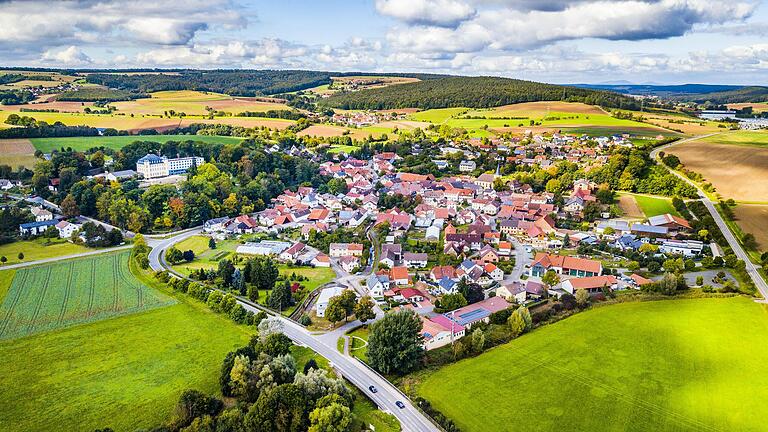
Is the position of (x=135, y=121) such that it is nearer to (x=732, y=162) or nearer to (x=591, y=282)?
(x=591, y=282)

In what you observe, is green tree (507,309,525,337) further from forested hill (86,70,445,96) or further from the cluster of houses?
forested hill (86,70,445,96)

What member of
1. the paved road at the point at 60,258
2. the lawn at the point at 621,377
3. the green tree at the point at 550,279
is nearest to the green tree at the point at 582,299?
the lawn at the point at 621,377

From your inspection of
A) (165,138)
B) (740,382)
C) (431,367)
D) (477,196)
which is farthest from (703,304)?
(165,138)

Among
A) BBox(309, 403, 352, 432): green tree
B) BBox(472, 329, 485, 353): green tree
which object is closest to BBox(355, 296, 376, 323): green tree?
BBox(472, 329, 485, 353): green tree

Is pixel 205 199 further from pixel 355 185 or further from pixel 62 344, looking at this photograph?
pixel 62 344

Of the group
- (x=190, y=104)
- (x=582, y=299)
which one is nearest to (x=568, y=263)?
(x=582, y=299)

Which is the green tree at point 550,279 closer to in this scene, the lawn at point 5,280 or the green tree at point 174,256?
the green tree at point 174,256
